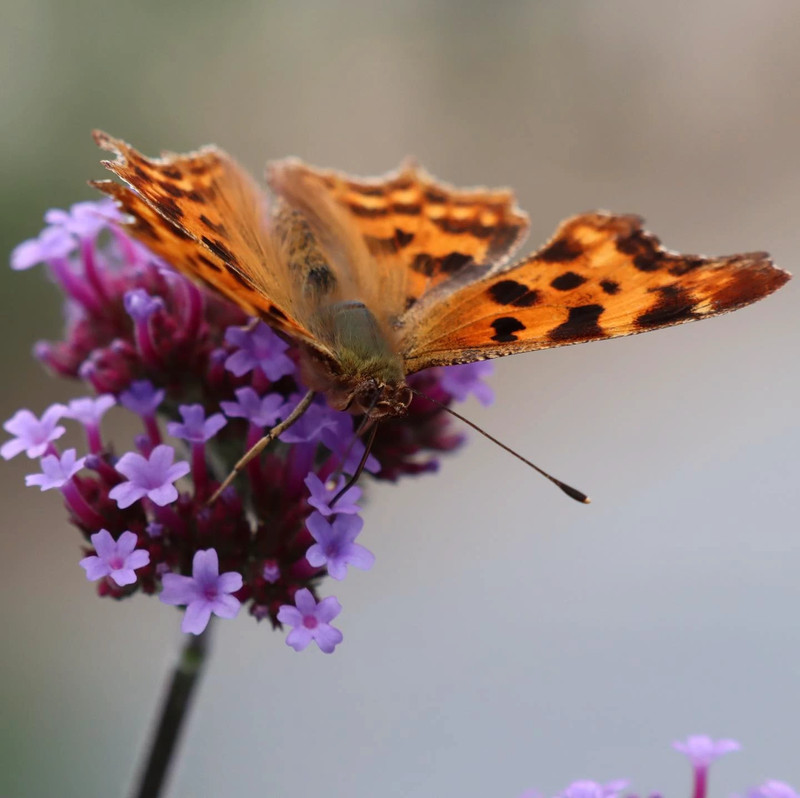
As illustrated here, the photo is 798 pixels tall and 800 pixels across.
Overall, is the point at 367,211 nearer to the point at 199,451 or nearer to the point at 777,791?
the point at 199,451

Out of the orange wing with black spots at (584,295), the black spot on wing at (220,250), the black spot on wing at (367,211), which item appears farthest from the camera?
the black spot on wing at (367,211)

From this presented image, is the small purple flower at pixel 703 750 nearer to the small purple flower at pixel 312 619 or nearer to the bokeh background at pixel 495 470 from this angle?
the small purple flower at pixel 312 619

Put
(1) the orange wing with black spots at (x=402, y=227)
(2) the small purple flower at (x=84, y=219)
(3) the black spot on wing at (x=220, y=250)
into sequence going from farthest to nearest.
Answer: (1) the orange wing with black spots at (x=402, y=227) < (2) the small purple flower at (x=84, y=219) < (3) the black spot on wing at (x=220, y=250)

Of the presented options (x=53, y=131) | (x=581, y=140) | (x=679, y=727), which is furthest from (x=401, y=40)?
(x=679, y=727)

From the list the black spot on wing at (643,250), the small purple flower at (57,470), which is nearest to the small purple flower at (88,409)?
the small purple flower at (57,470)

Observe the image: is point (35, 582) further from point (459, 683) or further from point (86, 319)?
point (86, 319)

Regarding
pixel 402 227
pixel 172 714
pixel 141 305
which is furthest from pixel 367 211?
pixel 172 714

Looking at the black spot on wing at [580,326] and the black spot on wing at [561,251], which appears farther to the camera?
the black spot on wing at [561,251]

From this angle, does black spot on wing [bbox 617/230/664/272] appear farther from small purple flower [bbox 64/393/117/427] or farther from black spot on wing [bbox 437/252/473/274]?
small purple flower [bbox 64/393/117/427]
